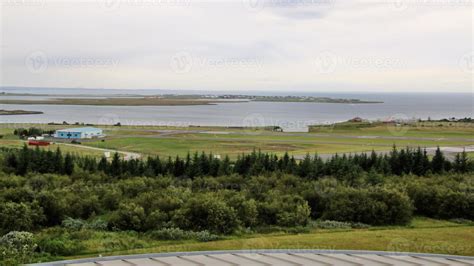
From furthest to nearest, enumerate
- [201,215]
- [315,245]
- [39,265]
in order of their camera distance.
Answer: [201,215]
[315,245]
[39,265]

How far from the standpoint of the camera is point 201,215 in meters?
17.5

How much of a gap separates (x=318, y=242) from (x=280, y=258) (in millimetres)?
2827

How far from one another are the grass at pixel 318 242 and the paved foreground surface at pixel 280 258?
0.85m

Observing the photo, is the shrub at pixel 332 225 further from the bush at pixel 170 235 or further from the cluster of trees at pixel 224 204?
the bush at pixel 170 235

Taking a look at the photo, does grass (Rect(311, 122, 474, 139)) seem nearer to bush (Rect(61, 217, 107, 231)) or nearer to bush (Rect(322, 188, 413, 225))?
bush (Rect(322, 188, 413, 225))

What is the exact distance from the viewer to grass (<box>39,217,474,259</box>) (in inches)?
571

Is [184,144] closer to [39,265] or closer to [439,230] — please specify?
[439,230]

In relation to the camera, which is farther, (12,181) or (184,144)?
(184,144)

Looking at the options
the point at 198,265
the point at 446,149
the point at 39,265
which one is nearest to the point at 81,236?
the point at 39,265

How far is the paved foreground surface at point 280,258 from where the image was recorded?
12.6 meters

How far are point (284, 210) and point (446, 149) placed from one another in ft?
88.3

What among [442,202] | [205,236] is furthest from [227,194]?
[442,202]

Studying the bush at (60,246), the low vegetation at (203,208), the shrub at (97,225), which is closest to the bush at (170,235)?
the low vegetation at (203,208)

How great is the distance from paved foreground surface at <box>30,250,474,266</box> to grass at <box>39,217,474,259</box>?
85 cm
